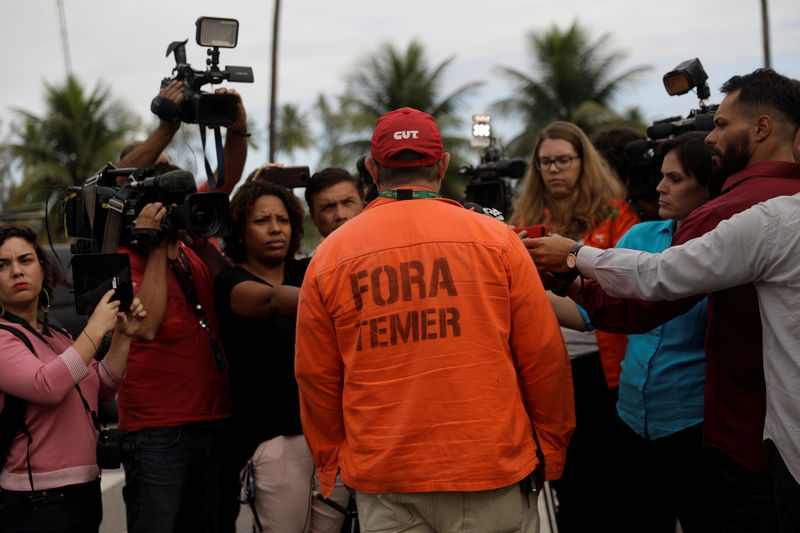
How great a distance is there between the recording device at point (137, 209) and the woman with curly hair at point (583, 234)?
1.88 m

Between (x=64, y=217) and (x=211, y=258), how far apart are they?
68 centimetres

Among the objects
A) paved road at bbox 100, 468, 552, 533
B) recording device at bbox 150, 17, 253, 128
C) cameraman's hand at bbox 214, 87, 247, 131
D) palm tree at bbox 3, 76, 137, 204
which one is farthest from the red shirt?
palm tree at bbox 3, 76, 137, 204

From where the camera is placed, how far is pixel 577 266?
2.60 meters

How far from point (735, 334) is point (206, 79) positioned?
8.25 feet

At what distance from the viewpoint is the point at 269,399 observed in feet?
10.3

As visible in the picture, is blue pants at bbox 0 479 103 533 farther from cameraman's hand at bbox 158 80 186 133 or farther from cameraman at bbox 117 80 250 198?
cameraman's hand at bbox 158 80 186 133

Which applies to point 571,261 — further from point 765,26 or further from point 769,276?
point 765,26

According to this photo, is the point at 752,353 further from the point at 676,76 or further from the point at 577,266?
the point at 676,76

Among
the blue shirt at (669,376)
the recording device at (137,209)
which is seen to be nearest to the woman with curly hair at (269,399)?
the recording device at (137,209)

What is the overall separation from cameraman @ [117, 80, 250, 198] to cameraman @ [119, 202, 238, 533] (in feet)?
1.80

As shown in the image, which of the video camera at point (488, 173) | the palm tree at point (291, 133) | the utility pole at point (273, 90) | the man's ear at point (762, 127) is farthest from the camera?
the palm tree at point (291, 133)

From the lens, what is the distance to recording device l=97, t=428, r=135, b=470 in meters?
2.93

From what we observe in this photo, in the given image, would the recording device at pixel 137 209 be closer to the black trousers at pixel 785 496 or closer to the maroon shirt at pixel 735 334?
the maroon shirt at pixel 735 334

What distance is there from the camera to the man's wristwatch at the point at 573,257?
8.55 feet
